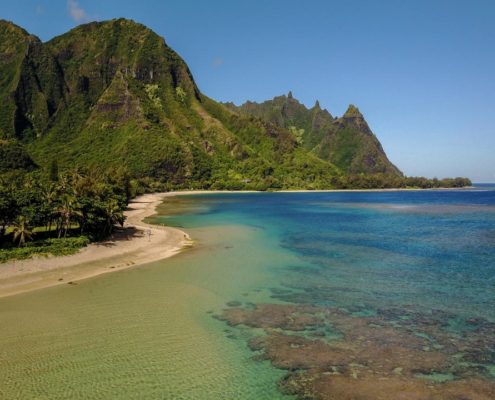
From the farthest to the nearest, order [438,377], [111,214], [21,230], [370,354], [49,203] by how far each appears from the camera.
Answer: [111,214] < [49,203] < [21,230] < [370,354] < [438,377]

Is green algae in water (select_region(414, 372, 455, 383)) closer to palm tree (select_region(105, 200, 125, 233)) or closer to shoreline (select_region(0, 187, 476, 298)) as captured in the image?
shoreline (select_region(0, 187, 476, 298))

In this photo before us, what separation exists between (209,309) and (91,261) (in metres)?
23.9

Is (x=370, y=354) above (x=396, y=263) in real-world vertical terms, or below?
below

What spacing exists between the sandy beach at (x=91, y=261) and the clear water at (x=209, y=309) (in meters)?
2.89

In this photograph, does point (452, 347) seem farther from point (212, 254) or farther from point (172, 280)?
point (212, 254)

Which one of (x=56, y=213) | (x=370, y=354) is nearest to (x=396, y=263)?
(x=370, y=354)

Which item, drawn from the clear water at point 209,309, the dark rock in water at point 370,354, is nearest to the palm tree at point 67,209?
the clear water at point 209,309

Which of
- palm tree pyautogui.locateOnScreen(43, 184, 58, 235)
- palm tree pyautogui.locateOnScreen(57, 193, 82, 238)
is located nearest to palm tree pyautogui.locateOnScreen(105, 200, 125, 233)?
palm tree pyautogui.locateOnScreen(57, 193, 82, 238)

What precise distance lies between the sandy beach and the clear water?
2887 millimetres

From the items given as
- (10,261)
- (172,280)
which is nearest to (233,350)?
(172,280)

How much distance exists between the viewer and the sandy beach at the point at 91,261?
4334 cm

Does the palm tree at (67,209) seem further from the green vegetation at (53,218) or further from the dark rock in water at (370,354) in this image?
the dark rock in water at (370,354)

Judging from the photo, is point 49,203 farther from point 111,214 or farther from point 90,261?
point 90,261

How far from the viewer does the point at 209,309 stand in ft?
119
